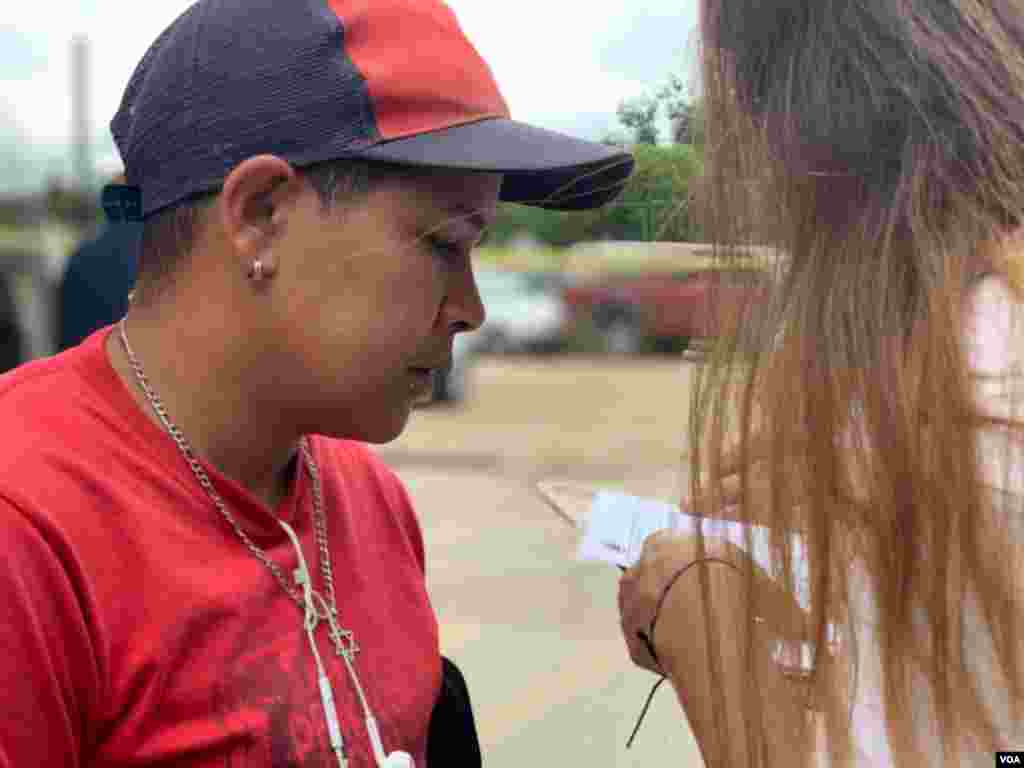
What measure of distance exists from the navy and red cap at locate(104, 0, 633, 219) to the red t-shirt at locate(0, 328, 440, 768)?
23cm

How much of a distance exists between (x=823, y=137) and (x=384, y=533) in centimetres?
71

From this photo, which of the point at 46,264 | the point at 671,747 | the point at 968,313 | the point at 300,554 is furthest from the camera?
the point at 46,264

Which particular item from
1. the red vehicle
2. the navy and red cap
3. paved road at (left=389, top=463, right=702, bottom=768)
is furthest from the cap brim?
paved road at (left=389, top=463, right=702, bottom=768)

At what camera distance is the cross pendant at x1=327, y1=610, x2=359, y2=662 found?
4.25ft

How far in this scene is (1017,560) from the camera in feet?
3.38

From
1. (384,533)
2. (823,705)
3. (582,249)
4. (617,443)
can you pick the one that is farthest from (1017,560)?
(617,443)

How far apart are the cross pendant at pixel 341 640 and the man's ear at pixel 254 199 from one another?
0.38 m

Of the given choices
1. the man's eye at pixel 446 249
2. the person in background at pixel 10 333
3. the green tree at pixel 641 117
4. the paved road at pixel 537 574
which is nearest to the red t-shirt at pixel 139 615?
the man's eye at pixel 446 249

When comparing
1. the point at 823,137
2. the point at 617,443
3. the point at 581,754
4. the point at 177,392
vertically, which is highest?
the point at 823,137

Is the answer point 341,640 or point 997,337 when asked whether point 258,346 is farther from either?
point 997,337

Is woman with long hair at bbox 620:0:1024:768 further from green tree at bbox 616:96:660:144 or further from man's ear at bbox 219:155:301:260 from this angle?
man's ear at bbox 219:155:301:260

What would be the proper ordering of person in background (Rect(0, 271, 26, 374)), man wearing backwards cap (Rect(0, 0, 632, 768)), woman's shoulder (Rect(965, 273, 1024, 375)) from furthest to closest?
person in background (Rect(0, 271, 26, 374)), man wearing backwards cap (Rect(0, 0, 632, 768)), woman's shoulder (Rect(965, 273, 1024, 375))

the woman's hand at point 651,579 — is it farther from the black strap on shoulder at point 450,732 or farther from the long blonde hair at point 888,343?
the black strap on shoulder at point 450,732

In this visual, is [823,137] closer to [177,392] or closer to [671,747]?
[177,392]
